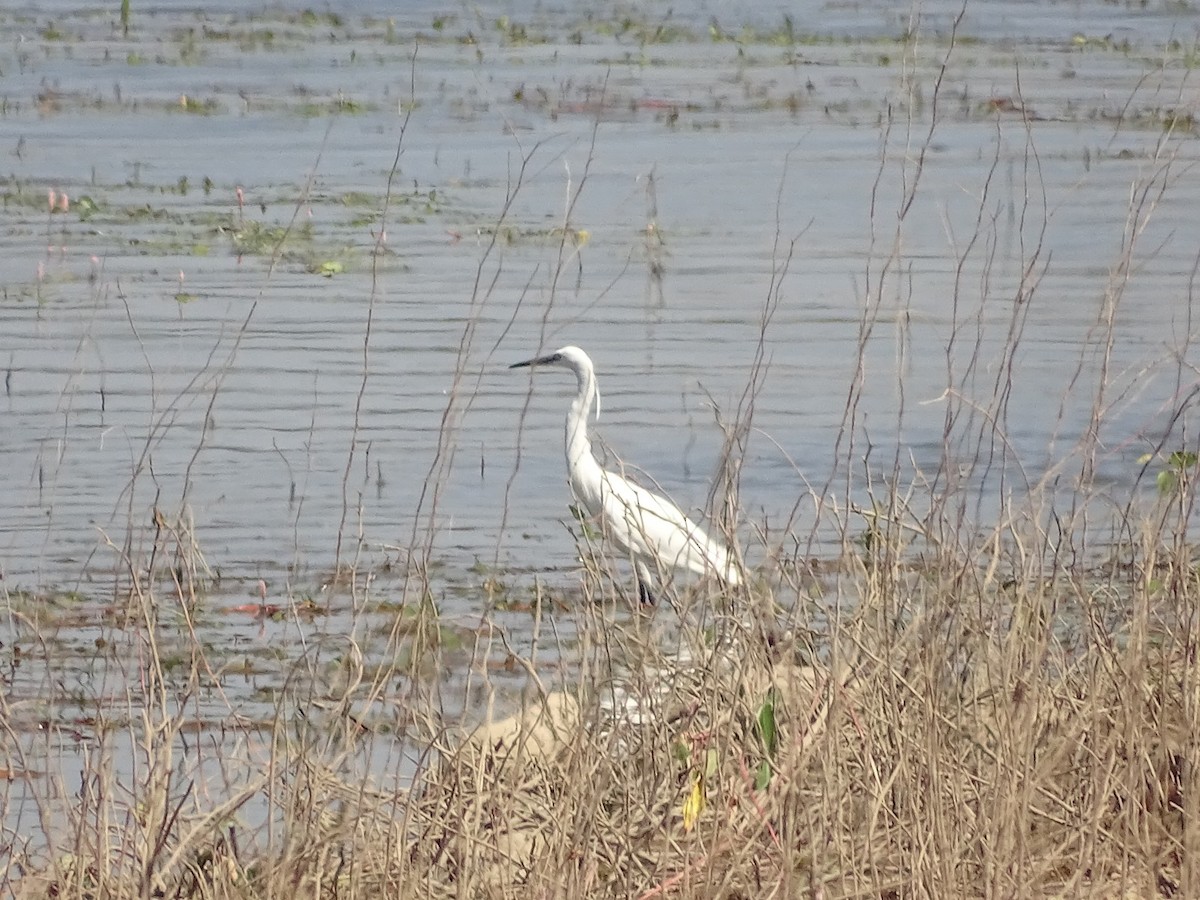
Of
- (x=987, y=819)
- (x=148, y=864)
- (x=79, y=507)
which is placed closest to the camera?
(x=148, y=864)

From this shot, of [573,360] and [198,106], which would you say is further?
[198,106]

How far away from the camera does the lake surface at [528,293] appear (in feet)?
21.8

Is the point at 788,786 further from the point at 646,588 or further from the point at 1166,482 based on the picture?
the point at 646,588

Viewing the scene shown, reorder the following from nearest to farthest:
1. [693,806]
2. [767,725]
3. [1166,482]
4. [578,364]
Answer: [693,806] < [767,725] < [1166,482] < [578,364]

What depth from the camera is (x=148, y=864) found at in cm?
371

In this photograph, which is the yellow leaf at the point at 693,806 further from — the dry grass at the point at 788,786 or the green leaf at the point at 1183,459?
the green leaf at the point at 1183,459

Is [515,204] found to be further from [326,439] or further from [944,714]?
[944,714]

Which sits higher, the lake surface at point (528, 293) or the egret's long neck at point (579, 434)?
the egret's long neck at point (579, 434)

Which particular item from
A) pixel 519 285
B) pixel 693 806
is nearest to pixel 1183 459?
pixel 693 806

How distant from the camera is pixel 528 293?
39.5 ft

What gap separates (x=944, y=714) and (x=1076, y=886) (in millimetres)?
598

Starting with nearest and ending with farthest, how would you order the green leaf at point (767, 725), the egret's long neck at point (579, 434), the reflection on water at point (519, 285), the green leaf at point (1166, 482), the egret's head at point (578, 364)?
the green leaf at point (767, 725)
the green leaf at point (1166, 482)
the reflection on water at point (519, 285)
the egret's long neck at point (579, 434)
the egret's head at point (578, 364)

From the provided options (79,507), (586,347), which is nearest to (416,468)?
(79,507)

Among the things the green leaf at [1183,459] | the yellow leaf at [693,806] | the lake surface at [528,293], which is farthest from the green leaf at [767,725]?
the green leaf at [1183,459]
